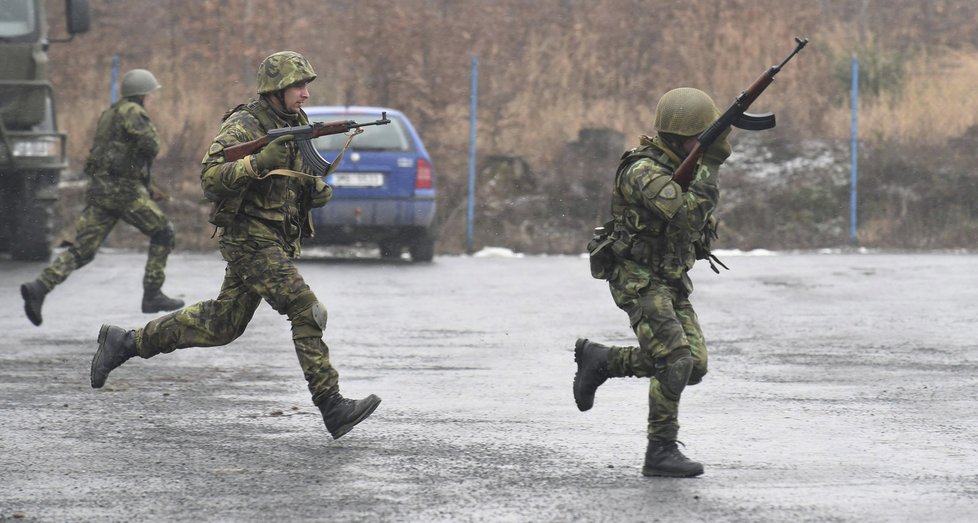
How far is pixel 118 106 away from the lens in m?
12.2

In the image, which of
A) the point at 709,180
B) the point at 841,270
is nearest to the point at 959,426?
the point at 709,180

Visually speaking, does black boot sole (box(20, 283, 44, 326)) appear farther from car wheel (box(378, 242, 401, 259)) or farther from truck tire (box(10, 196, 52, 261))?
car wheel (box(378, 242, 401, 259))

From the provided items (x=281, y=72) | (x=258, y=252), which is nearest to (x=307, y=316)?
(x=258, y=252)

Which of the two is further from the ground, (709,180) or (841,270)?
(709,180)

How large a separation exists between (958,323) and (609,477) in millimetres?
6556

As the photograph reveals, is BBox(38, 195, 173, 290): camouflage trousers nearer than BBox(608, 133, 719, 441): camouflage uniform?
No

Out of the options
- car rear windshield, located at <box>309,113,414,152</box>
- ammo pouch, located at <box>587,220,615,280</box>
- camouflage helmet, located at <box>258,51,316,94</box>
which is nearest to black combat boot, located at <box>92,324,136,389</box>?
camouflage helmet, located at <box>258,51,316,94</box>

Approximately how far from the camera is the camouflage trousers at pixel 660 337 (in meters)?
6.15

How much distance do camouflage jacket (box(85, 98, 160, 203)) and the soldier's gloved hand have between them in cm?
540

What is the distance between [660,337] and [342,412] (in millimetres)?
1330

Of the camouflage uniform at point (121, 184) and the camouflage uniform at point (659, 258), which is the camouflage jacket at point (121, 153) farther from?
Result: the camouflage uniform at point (659, 258)

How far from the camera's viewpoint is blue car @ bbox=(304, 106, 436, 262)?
56.0ft

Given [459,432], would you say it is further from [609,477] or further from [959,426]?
[959,426]

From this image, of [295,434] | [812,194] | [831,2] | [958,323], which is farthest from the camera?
[831,2]
